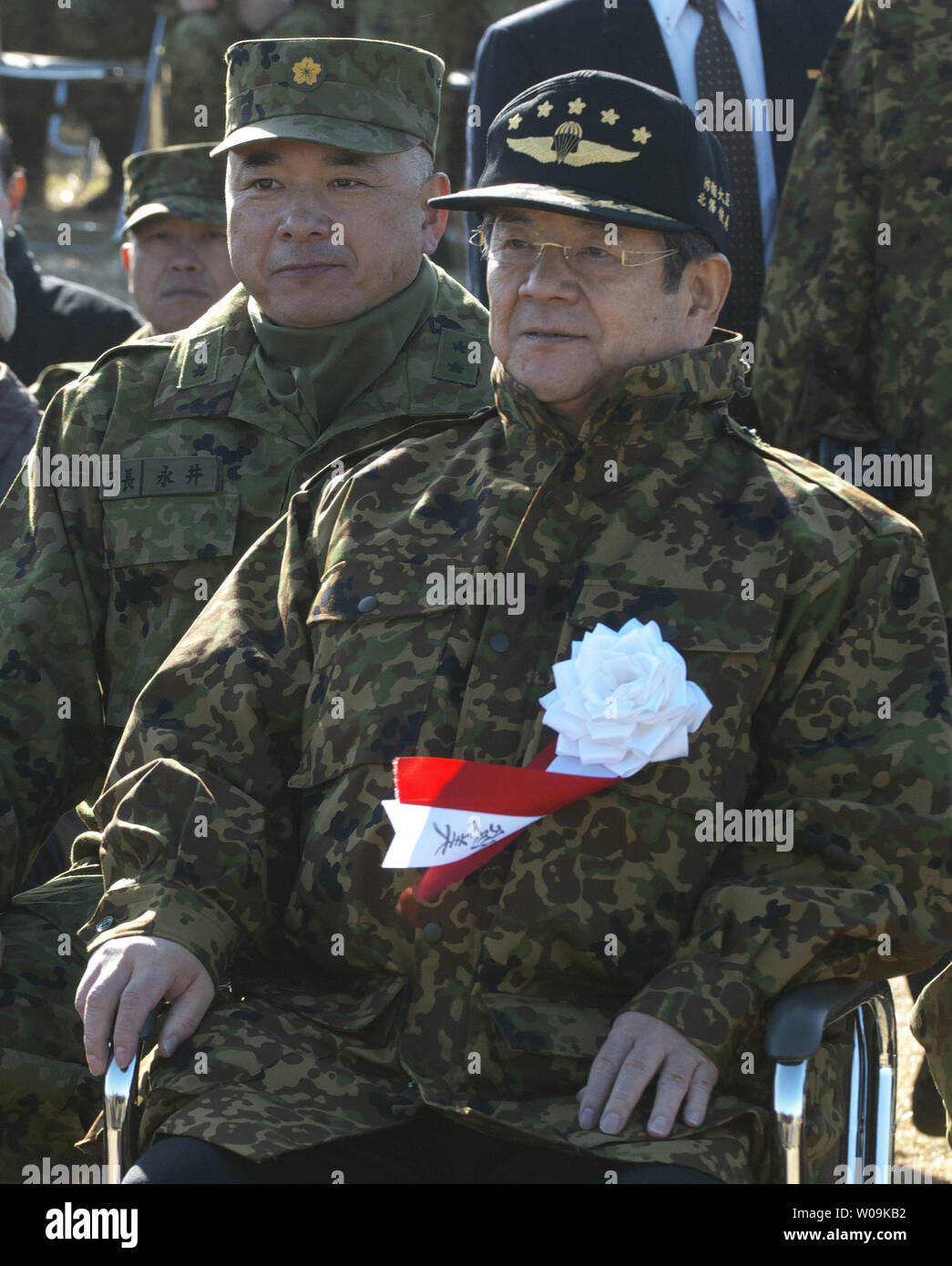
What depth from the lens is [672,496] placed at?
107 inches

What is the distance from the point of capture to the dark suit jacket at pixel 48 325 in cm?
588

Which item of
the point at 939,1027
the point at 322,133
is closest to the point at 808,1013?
the point at 939,1027

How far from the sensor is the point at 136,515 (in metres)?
3.36

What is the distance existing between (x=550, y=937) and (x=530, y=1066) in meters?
0.17

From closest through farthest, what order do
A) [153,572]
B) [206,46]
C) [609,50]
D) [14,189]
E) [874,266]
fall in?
1. [153,572]
2. [874,266]
3. [609,50]
4. [14,189]
5. [206,46]

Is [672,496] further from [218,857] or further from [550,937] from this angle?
[218,857]

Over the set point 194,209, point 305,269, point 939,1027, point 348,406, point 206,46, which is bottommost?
point 939,1027

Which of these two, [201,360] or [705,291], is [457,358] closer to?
[201,360]

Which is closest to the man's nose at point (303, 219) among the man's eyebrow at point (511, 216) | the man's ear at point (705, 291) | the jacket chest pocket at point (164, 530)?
the jacket chest pocket at point (164, 530)

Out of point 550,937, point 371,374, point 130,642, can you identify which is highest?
point 371,374

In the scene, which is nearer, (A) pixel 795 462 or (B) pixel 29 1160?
(A) pixel 795 462

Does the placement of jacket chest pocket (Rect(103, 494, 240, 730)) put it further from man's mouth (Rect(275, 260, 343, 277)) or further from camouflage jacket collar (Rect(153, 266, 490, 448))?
man's mouth (Rect(275, 260, 343, 277))

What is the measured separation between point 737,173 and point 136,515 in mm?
1783

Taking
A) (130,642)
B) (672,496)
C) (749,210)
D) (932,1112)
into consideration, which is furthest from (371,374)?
(932,1112)
